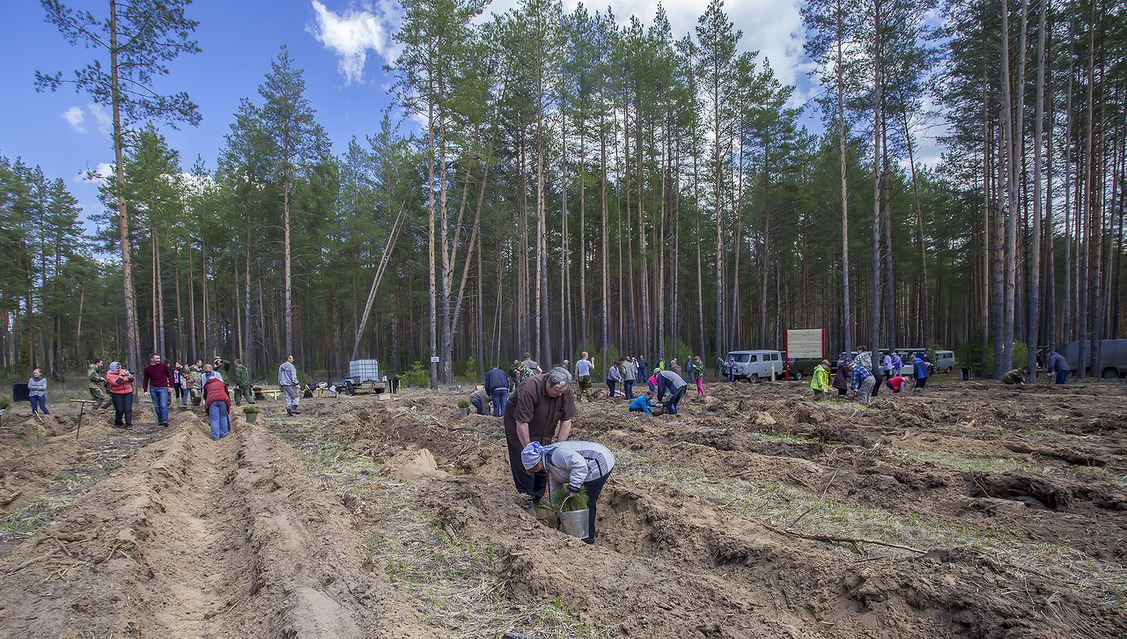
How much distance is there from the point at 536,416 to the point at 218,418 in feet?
27.9

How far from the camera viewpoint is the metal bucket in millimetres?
4977

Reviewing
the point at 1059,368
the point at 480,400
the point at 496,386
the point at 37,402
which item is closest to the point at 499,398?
the point at 496,386

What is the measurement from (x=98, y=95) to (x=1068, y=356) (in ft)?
114

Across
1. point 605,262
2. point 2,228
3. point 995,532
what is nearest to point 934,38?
point 605,262

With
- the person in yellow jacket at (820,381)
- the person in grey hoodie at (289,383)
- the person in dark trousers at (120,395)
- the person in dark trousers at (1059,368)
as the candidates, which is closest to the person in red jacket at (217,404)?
the person in grey hoodie at (289,383)

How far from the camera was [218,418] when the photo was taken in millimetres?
11000

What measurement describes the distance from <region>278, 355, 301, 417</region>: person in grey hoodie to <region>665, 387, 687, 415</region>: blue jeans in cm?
927

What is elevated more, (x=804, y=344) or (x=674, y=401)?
(x=804, y=344)

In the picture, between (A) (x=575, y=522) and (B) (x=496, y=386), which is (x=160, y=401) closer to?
(B) (x=496, y=386)

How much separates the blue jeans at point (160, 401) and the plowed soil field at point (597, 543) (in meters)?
3.47

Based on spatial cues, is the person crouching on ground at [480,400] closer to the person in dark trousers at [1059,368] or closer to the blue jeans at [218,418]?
the blue jeans at [218,418]

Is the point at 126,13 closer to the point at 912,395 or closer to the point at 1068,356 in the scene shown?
the point at 912,395

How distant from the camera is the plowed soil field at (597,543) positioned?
317cm

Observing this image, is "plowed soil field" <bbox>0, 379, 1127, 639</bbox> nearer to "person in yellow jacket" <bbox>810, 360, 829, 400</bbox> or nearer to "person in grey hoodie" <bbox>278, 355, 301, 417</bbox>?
"person in grey hoodie" <bbox>278, 355, 301, 417</bbox>
